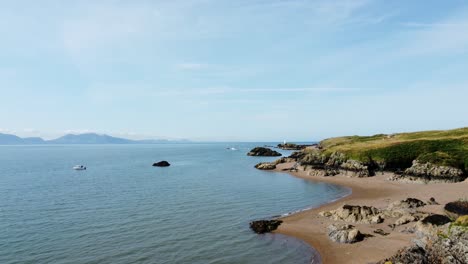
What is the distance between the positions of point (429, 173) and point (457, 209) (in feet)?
115

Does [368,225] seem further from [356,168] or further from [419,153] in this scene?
[419,153]

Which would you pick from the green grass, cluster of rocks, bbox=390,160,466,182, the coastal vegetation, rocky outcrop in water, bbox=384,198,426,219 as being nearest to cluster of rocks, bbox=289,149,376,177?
the coastal vegetation

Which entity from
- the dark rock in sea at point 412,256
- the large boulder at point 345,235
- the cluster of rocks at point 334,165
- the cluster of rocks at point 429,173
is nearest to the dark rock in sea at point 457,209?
the large boulder at point 345,235

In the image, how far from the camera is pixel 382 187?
235 feet

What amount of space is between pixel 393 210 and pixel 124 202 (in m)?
44.1

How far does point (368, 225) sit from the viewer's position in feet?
133

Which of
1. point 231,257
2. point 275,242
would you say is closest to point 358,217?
point 275,242

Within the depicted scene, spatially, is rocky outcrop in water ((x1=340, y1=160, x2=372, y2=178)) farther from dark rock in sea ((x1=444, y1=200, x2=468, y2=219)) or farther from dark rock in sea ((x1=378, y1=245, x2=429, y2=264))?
dark rock in sea ((x1=378, y1=245, x2=429, y2=264))

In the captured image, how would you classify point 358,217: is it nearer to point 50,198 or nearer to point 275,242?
point 275,242

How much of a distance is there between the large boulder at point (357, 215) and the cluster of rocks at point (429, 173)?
3869cm

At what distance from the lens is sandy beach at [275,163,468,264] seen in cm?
3181

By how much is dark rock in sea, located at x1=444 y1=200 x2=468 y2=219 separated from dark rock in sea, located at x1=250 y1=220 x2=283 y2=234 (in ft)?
73.9

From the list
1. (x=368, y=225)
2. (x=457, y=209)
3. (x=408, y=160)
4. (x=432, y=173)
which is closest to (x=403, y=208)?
(x=457, y=209)

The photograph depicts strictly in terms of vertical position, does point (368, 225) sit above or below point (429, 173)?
below
